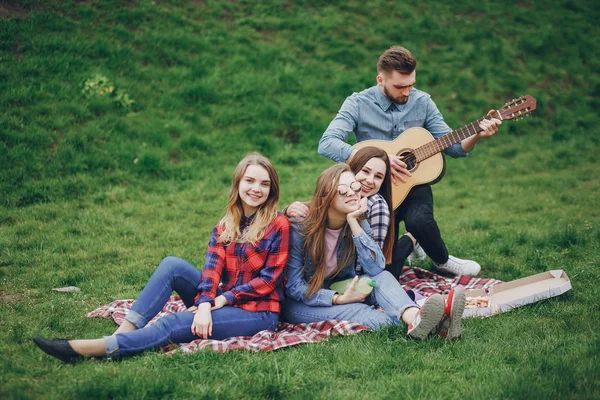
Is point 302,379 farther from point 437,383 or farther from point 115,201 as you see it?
point 115,201

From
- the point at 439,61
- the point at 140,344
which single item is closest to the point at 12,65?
the point at 140,344

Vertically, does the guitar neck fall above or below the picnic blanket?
above

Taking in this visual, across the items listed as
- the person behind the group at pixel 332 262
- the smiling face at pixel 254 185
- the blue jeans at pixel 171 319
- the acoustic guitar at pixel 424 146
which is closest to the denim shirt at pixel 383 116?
the acoustic guitar at pixel 424 146

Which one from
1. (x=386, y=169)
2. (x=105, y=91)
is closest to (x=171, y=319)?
(x=386, y=169)

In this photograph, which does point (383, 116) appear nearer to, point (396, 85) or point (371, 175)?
point (396, 85)

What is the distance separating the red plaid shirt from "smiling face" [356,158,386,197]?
2.68 feet

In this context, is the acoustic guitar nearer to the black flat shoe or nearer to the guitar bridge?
the guitar bridge

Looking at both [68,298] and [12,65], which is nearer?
[68,298]

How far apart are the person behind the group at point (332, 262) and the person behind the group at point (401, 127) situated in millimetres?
852

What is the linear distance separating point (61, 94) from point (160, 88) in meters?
1.68

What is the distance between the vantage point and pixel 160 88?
9.96 metres

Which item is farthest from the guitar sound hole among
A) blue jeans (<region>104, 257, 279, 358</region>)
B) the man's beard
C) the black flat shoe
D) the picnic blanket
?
the black flat shoe

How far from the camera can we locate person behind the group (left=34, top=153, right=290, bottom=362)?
399 centimetres

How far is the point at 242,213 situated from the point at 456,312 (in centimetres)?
178
